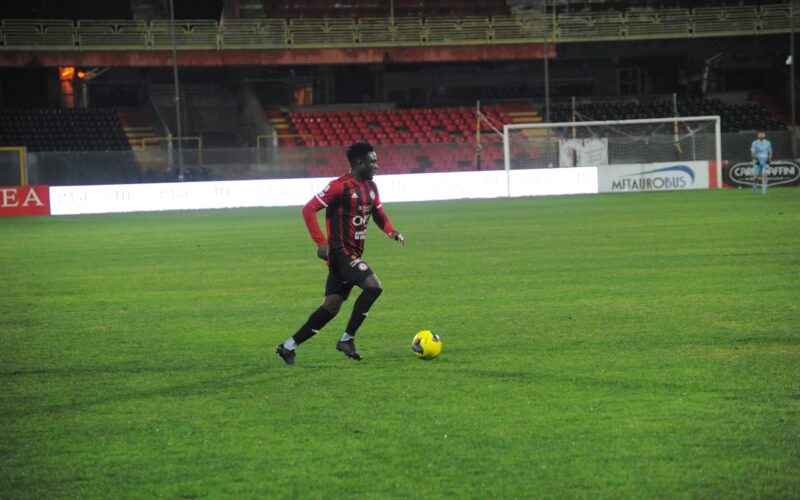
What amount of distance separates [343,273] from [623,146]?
1367 inches

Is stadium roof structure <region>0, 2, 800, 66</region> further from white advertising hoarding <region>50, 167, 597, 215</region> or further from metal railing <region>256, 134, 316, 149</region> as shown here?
white advertising hoarding <region>50, 167, 597, 215</region>

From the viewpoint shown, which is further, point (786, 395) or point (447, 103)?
point (447, 103)

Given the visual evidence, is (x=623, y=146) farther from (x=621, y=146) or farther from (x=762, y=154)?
(x=762, y=154)

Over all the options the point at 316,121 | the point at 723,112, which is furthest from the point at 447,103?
the point at 723,112

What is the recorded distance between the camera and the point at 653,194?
126ft

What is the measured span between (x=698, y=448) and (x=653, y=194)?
33.1m

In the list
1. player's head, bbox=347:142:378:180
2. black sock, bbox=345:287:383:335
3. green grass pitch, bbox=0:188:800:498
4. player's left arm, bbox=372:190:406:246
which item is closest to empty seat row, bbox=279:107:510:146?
green grass pitch, bbox=0:188:800:498

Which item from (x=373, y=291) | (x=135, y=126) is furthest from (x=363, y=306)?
(x=135, y=126)

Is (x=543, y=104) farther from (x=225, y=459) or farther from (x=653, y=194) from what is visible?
(x=225, y=459)

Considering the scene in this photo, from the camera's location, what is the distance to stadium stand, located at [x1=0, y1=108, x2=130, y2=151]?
45844 mm

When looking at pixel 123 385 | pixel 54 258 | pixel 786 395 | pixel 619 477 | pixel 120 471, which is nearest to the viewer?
pixel 619 477

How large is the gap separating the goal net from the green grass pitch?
→ 2347cm

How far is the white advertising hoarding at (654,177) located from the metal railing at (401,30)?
49.0ft

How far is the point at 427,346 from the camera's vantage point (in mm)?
9195
